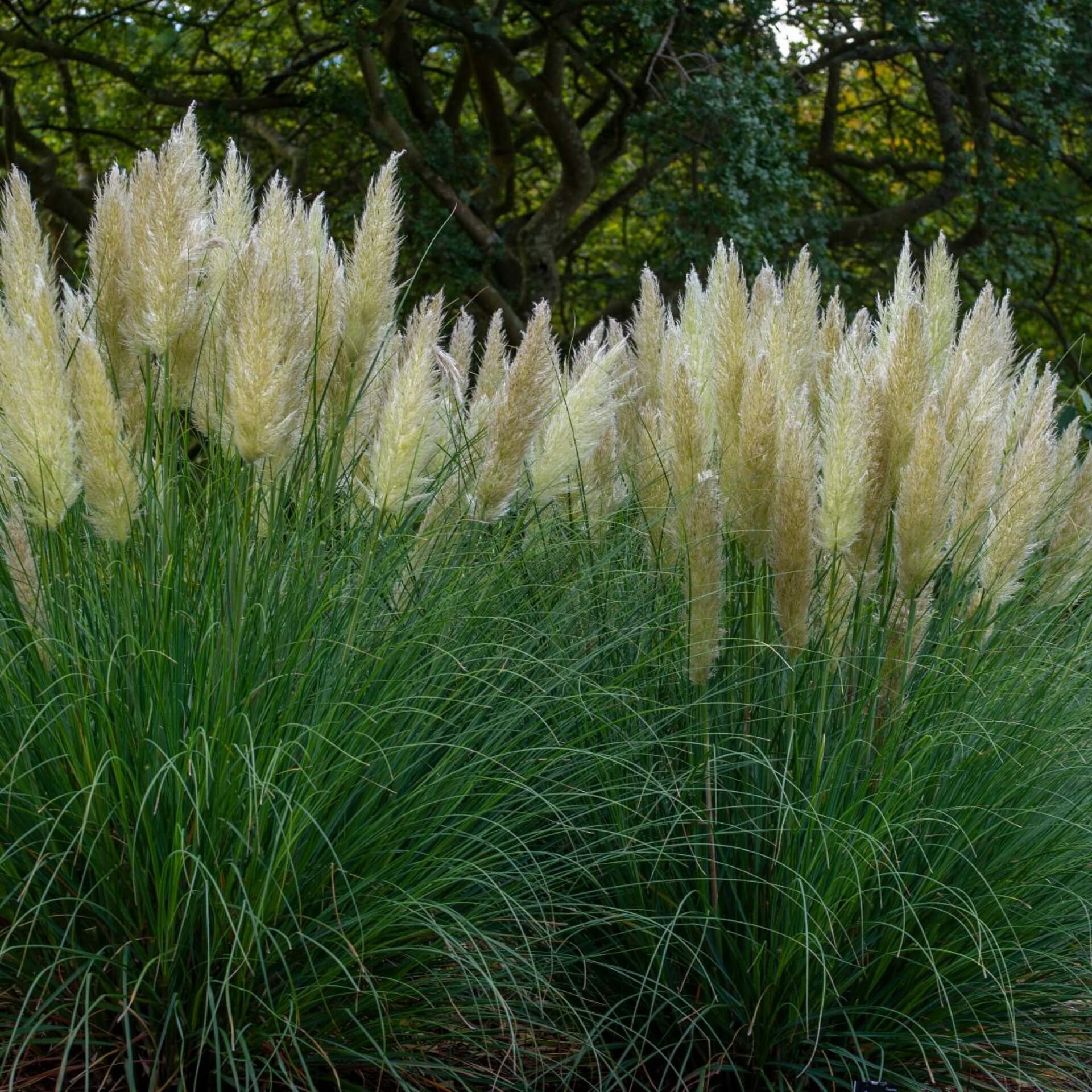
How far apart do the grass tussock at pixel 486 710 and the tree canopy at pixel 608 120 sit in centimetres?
776

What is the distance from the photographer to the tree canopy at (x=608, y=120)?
11172mm

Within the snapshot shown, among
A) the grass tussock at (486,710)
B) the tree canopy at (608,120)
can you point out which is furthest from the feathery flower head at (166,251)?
the tree canopy at (608,120)

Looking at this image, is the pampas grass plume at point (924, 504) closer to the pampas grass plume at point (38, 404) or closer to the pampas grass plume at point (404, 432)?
the pampas grass plume at point (404, 432)

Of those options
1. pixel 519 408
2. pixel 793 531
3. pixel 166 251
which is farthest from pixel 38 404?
pixel 793 531

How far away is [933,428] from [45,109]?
14089 millimetres

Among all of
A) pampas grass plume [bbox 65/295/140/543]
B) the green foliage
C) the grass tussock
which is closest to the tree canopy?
the grass tussock

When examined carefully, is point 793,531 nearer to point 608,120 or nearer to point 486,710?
point 486,710

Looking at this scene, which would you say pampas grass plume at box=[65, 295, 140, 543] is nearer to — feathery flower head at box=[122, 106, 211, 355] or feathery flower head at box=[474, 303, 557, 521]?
feathery flower head at box=[122, 106, 211, 355]

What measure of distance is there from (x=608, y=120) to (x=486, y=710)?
1179cm

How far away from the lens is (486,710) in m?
2.81

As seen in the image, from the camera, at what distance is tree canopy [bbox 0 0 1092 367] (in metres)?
11.2

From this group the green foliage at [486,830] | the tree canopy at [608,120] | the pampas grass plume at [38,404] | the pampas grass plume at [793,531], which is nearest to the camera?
the green foliage at [486,830]

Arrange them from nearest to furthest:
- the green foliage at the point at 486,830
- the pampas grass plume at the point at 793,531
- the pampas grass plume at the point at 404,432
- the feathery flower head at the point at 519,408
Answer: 1. the green foliage at the point at 486,830
2. the pampas grass plume at the point at 793,531
3. the pampas grass plume at the point at 404,432
4. the feathery flower head at the point at 519,408

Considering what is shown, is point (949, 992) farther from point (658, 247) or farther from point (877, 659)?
point (658, 247)
